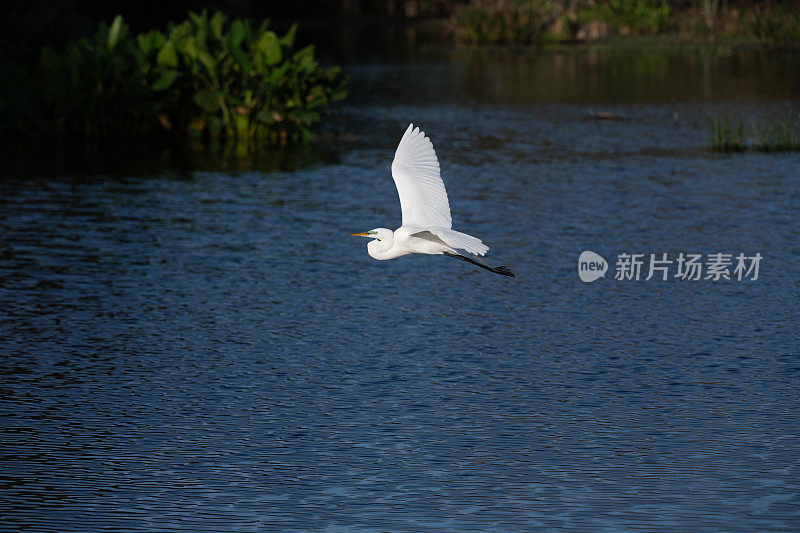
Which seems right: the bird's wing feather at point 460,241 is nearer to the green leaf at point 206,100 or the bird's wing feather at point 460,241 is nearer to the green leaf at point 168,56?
the green leaf at point 206,100

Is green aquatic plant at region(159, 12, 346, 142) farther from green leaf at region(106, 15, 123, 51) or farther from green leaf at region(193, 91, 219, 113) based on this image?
green leaf at region(106, 15, 123, 51)

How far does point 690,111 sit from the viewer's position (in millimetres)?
30188

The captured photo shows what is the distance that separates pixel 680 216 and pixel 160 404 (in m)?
9.60

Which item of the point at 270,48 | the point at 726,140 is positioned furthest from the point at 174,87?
the point at 726,140

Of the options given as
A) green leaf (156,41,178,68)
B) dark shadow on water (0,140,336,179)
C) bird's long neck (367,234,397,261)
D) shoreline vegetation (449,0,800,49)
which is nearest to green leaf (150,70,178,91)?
green leaf (156,41,178,68)

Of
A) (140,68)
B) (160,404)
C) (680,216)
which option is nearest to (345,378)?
(160,404)

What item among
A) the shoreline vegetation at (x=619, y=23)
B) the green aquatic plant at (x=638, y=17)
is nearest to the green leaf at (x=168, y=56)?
the shoreline vegetation at (x=619, y=23)

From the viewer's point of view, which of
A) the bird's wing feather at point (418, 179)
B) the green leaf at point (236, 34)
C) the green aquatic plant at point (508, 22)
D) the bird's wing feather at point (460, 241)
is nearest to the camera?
the bird's wing feather at point (460, 241)

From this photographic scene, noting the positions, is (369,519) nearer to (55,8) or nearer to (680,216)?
(680,216)

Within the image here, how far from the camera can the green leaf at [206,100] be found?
2509 cm

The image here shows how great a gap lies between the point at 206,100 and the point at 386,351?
46.0 feet

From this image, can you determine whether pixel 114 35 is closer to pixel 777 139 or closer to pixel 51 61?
pixel 51 61

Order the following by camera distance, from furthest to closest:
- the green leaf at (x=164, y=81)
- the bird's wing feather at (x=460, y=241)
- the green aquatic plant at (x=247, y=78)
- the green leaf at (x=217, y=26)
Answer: the green leaf at (x=217, y=26), the green aquatic plant at (x=247, y=78), the green leaf at (x=164, y=81), the bird's wing feather at (x=460, y=241)

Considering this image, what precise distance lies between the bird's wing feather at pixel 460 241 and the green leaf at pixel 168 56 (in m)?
16.1
